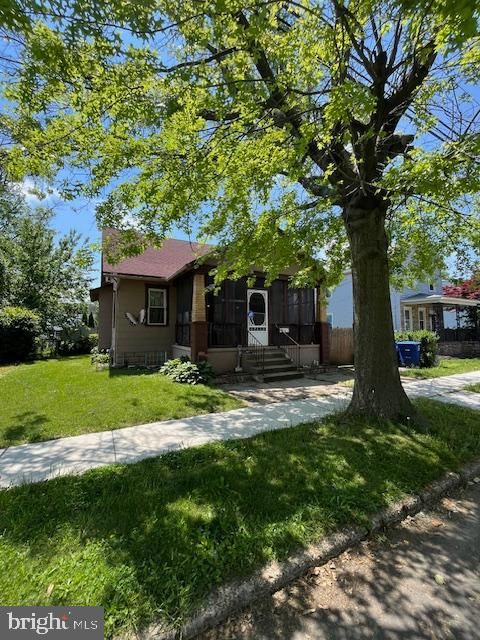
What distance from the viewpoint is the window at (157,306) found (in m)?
13.6

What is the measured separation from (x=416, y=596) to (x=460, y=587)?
1.19 feet

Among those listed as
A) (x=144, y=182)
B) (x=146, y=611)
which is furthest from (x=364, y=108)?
(x=146, y=611)

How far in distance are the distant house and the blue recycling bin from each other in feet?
20.4

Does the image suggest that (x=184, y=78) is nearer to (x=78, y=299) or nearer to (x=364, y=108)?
(x=364, y=108)

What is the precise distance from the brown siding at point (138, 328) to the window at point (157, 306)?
0.56 feet

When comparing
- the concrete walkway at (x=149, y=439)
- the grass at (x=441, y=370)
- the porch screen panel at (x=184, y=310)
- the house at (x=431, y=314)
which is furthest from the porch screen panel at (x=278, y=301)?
the house at (x=431, y=314)

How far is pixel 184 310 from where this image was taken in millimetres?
12719

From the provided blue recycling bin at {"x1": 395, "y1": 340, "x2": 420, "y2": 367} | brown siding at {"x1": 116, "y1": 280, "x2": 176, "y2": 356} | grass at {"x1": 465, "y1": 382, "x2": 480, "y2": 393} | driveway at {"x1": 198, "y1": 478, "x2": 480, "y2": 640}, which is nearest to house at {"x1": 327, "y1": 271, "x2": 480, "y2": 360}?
blue recycling bin at {"x1": 395, "y1": 340, "x2": 420, "y2": 367}

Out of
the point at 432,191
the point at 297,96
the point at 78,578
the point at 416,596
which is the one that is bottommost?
the point at 416,596

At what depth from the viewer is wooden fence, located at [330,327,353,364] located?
46.8ft

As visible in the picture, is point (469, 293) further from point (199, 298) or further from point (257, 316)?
point (199, 298)

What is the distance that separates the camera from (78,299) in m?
23.4

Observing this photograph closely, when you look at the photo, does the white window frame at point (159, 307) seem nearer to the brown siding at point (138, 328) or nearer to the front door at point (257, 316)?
the brown siding at point (138, 328)

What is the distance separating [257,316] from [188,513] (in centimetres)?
1000
